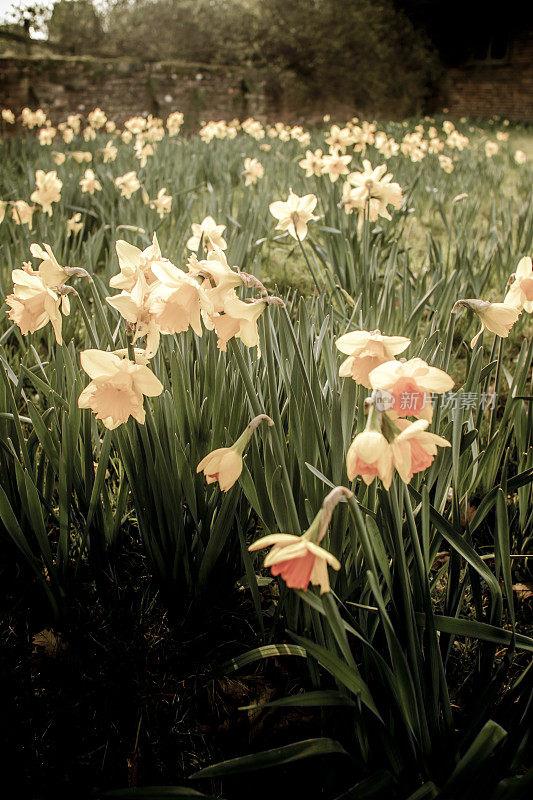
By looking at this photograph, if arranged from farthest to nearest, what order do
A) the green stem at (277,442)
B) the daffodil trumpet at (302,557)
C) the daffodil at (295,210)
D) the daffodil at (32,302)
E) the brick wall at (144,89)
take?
the brick wall at (144,89) → the daffodil at (295,210) → the daffodil at (32,302) → the green stem at (277,442) → the daffodil trumpet at (302,557)

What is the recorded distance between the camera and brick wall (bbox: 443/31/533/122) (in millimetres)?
16188

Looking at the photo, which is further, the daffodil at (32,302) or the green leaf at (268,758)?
the daffodil at (32,302)

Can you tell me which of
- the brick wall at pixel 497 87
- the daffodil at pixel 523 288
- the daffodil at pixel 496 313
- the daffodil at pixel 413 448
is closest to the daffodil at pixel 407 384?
the daffodil at pixel 413 448

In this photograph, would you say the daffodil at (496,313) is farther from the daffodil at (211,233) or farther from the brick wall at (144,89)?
the brick wall at (144,89)

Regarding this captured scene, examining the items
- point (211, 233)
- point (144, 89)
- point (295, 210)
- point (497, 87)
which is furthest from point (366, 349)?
point (497, 87)

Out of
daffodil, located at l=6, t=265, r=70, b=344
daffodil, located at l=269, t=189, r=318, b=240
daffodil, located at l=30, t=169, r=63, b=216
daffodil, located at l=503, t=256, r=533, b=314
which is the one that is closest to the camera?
daffodil, located at l=6, t=265, r=70, b=344

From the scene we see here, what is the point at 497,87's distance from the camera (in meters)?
16.7

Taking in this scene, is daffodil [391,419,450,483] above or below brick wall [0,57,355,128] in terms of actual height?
below

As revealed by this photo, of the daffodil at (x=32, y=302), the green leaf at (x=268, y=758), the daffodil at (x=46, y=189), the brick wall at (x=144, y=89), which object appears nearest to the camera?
the green leaf at (x=268, y=758)

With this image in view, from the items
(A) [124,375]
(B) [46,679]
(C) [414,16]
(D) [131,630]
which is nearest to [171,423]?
(A) [124,375]

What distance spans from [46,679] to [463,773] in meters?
0.81

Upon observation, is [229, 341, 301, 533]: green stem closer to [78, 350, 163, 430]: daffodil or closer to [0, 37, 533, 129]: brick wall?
[78, 350, 163, 430]: daffodil

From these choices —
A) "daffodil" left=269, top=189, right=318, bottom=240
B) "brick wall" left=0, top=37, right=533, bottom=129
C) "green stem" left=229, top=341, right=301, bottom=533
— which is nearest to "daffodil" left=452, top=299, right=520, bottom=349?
"green stem" left=229, top=341, right=301, bottom=533

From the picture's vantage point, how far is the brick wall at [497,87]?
16188 mm
